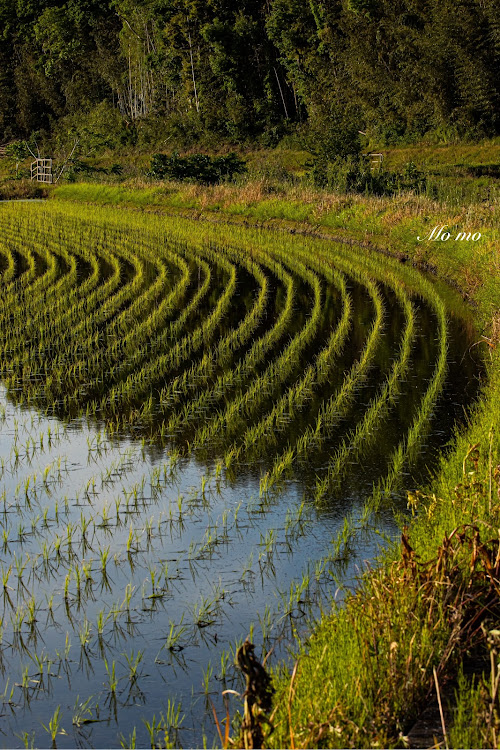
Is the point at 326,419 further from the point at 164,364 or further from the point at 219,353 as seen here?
the point at 219,353

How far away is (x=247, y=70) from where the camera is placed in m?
45.7

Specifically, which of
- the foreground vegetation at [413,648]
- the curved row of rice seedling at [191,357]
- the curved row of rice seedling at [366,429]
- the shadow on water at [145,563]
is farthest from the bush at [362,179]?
the foreground vegetation at [413,648]

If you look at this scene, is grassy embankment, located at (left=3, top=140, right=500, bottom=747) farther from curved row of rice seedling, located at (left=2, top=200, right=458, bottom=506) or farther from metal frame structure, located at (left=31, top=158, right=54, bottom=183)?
metal frame structure, located at (left=31, top=158, right=54, bottom=183)

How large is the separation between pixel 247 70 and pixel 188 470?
141 ft

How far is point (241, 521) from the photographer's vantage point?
488cm

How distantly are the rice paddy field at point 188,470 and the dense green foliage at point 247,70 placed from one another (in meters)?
13.7

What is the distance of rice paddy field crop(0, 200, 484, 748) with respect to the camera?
347 centimetres

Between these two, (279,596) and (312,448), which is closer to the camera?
(279,596)

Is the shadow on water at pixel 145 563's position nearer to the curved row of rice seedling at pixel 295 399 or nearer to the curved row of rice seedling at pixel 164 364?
the curved row of rice seedling at pixel 295 399

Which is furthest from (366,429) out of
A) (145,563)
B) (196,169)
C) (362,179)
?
(196,169)

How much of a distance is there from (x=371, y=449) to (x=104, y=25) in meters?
55.9

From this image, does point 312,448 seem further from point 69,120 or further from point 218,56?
point 69,120

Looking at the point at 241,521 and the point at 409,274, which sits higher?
the point at 409,274

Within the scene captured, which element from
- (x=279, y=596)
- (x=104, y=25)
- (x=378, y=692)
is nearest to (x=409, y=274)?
(x=279, y=596)
